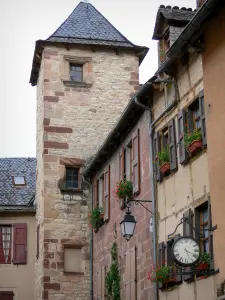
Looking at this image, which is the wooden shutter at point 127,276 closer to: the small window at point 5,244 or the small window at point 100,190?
the small window at point 100,190

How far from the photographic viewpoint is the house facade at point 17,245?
2588 cm

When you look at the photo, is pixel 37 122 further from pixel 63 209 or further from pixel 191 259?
pixel 191 259

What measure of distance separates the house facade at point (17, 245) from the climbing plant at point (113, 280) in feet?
22.8

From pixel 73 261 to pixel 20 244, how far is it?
3.83 metres

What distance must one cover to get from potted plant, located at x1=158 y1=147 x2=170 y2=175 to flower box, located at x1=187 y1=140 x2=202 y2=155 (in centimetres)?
144

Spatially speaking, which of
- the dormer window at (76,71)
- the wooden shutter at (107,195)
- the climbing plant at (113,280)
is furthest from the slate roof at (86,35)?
the climbing plant at (113,280)

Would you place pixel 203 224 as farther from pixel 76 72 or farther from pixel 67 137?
pixel 76 72

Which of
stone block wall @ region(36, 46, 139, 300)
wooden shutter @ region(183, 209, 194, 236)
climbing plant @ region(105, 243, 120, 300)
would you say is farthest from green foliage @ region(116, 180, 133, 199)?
stone block wall @ region(36, 46, 139, 300)

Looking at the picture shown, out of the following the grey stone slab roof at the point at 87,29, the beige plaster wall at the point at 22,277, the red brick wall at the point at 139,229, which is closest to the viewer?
the red brick wall at the point at 139,229

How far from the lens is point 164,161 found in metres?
14.9

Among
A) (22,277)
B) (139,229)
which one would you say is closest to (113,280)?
(139,229)

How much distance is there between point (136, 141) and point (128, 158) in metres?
1.14

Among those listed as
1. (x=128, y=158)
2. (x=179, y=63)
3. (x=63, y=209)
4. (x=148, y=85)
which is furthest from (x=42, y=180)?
(x=179, y=63)

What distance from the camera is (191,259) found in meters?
12.2
